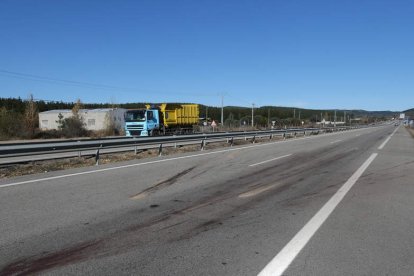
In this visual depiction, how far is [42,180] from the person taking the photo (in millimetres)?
11711

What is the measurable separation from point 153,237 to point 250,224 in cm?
170

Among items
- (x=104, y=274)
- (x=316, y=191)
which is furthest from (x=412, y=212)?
(x=104, y=274)

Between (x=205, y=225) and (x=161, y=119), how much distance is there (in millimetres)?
32737

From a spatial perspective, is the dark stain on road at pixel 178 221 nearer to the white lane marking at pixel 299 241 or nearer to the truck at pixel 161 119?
the white lane marking at pixel 299 241

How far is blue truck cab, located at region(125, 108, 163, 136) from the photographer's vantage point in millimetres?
35969

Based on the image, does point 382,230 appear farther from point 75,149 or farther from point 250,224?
point 75,149

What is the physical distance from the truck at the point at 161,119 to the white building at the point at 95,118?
3025 cm

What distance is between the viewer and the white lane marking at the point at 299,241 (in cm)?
498

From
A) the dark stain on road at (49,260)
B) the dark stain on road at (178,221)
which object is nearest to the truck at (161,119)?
the dark stain on road at (178,221)

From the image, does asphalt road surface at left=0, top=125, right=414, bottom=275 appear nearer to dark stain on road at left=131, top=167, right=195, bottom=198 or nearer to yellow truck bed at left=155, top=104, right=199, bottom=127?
dark stain on road at left=131, top=167, right=195, bottom=198

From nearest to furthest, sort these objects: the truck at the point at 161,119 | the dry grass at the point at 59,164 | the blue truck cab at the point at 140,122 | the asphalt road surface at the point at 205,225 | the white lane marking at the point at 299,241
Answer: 1. the white lane marking at the point at 299,241
2. the asphalt road surface at the point at 205,225
3. the dry grass at the point at 59,164
4. the blue truck cab at the point at 140,122
5. the truck at the point at 161,119

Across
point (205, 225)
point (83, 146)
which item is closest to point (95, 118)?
point (83, 146)

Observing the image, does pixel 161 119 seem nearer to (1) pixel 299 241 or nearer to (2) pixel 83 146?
(2) pixel 83 146

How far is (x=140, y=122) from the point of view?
118ft
